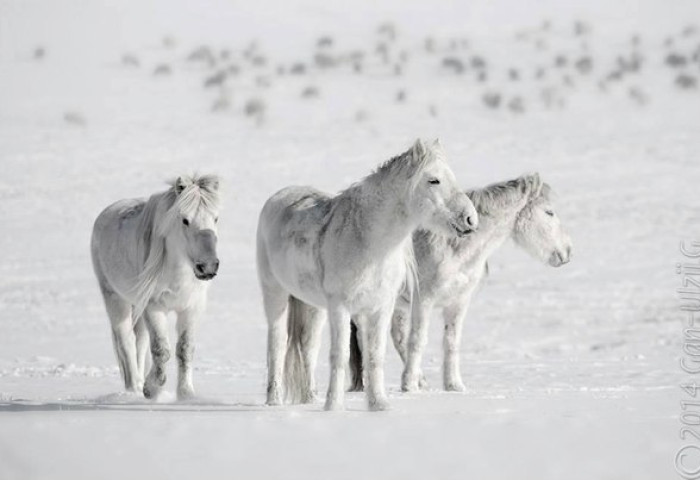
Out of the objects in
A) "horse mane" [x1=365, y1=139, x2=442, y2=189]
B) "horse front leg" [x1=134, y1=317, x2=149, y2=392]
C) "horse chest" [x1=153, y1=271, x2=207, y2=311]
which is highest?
"horse mane" [x1=365, y1=139, x2=442, y2=189]

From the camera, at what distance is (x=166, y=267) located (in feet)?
32.9

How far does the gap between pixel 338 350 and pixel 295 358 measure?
1057mm

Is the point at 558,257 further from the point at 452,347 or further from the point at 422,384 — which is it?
the point at 422,384

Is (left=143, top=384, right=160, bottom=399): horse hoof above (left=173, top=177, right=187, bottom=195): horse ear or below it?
below

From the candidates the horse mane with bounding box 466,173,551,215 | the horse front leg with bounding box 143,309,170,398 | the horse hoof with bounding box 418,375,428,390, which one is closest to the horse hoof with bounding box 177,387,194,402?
the horse front leg with bounding box 143,309,170,398

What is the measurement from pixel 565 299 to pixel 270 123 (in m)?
9.72

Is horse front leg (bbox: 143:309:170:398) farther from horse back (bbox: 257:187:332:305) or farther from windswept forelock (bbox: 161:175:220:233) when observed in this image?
horse back (bbox: 257:187:332:305)

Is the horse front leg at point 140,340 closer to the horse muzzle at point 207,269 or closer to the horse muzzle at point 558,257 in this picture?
the horse muzzle at point 207,269

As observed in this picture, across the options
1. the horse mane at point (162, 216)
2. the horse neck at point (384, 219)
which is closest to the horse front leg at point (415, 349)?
the horse neck at point (384, 219)

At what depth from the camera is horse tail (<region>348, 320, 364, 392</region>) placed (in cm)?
1137

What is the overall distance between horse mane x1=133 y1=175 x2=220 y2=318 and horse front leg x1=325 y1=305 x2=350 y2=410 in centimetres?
149

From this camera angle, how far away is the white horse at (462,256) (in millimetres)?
11234

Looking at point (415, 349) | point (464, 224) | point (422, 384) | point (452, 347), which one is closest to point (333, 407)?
point (464, 224)

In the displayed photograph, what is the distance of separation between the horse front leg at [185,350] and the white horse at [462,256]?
6.02ft
